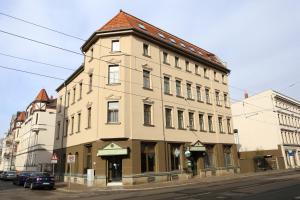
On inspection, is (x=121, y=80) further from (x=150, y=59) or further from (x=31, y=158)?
(x=31, y=158)

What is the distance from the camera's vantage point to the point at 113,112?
26.3 m

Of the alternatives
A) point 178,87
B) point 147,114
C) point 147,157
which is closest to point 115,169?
point 147,157

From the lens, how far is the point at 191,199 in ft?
43.5

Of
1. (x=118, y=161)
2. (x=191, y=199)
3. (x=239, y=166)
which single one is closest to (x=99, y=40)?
(x=118, y=161)

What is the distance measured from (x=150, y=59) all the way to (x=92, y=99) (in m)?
7.44

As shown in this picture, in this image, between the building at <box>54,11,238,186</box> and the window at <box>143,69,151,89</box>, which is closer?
the building at <box>54,11,238,186</box>

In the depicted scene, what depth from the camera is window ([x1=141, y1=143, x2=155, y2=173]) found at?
26.0m

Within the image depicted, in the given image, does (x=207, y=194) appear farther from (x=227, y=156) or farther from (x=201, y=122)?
(x=227, y=156)

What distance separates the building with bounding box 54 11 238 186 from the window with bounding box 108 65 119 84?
10 cm

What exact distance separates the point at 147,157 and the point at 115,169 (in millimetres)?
3282

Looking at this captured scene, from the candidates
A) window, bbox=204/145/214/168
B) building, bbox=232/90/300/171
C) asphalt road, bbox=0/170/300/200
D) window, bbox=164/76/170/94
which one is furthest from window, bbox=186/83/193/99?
building, bbox=232/90/300/171

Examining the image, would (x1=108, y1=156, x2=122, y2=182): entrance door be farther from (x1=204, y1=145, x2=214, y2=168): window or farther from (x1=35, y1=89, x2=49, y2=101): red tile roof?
(x1=35, y1=89, x2=49, y2=101): red tile roof

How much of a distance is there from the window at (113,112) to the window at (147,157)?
3.63 m

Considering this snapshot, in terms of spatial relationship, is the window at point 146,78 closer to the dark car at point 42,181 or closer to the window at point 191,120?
the window at point 191,120
